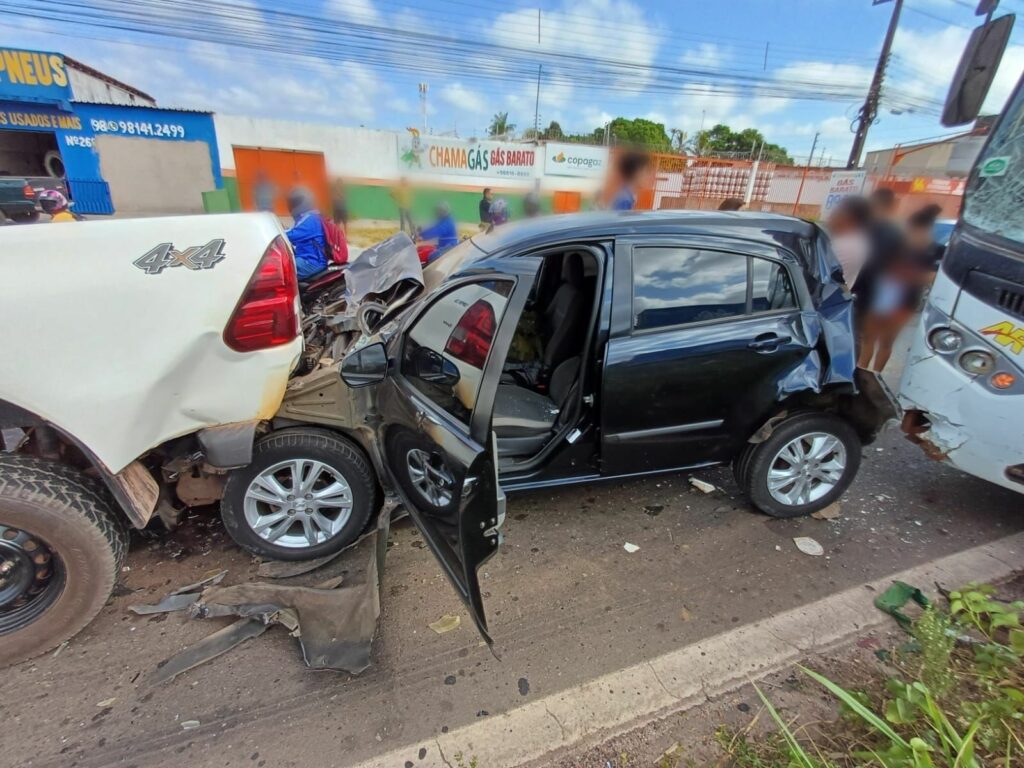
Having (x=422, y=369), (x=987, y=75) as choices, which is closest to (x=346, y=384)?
(x=422, y=369)

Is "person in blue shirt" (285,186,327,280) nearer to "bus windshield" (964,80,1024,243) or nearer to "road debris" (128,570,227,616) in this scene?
"road debris" (128,570,227,616)

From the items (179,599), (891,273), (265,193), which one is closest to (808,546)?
(891,273)

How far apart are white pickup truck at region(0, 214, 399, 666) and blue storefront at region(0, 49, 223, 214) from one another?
1834cm

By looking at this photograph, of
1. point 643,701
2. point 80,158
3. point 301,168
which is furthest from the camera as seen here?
point 80,158

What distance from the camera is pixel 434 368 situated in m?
2.23

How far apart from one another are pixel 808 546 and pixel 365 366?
2.53 m

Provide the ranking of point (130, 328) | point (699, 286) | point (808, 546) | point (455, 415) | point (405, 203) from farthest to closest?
point (405, 203)
point (808, 546)
point (699, 286)
point (455, 415)
point (130, 328)

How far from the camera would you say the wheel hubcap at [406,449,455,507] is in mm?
1942

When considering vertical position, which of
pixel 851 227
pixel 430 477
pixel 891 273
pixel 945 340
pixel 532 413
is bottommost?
pixel 532 413

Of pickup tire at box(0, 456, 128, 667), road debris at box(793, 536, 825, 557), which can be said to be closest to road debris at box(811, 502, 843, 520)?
road debris at box(793, 536, 825, 557)

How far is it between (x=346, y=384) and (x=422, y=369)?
384mm

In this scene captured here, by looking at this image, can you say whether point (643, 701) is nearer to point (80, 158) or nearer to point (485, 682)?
point (485, 682)

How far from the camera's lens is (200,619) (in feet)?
7.27

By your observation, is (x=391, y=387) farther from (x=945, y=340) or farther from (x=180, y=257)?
(x=945, y=340)
